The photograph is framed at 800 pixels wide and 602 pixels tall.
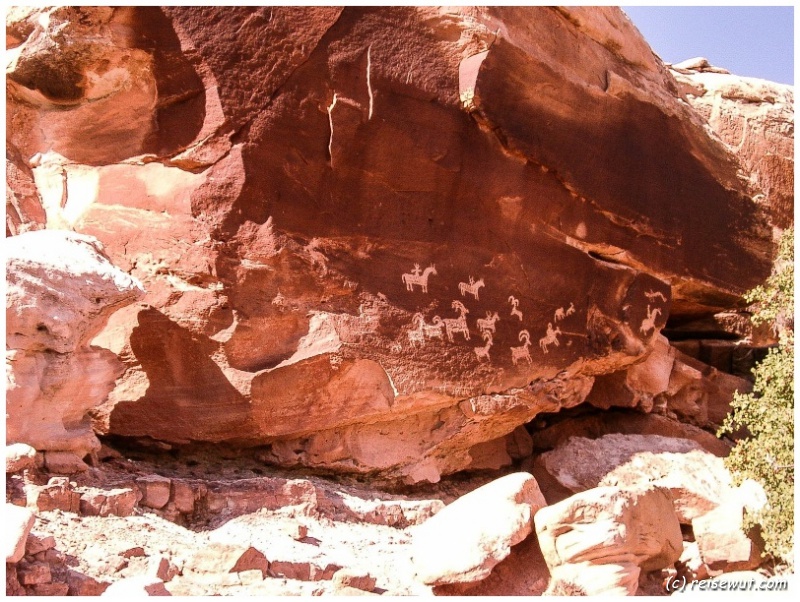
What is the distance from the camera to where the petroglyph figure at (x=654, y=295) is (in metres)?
9.62

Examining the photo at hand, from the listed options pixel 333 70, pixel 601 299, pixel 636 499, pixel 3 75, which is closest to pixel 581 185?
pixel 601 299

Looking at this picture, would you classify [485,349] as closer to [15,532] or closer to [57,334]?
[57,334]

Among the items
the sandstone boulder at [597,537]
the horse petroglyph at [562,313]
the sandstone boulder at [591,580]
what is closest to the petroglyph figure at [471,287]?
the horse petroglyph at [562,313]

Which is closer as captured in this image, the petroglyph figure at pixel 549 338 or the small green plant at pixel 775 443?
the small green plant at pixel 775 443

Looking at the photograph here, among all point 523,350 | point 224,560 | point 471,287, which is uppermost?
point 471,287

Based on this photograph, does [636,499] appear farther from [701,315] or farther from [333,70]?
[701,315]

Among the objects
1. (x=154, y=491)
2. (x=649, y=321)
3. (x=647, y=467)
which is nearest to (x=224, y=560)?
(x=154, y=491)

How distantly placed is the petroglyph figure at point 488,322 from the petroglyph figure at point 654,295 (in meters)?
2.48

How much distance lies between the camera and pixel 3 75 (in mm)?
6668

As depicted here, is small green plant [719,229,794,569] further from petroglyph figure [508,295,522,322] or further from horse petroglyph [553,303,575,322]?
petroglyph figure [508,295,522,322]

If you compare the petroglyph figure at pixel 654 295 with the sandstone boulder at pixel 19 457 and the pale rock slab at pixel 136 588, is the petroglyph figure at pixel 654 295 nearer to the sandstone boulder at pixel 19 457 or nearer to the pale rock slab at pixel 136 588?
the pale rock slab at pixel 136 588

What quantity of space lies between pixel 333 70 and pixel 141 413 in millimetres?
3682

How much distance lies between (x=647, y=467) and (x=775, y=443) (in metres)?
2.46

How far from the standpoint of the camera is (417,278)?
25.5ft
